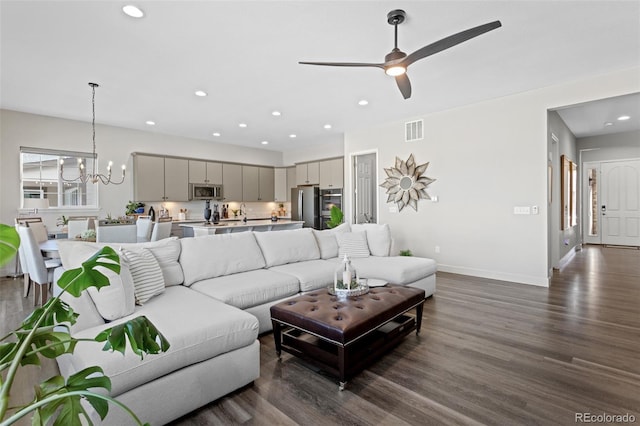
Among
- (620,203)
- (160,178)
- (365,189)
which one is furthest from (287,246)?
(620,203)

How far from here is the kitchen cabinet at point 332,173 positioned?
7.54 metres

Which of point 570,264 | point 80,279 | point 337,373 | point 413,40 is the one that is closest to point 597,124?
point 570,264

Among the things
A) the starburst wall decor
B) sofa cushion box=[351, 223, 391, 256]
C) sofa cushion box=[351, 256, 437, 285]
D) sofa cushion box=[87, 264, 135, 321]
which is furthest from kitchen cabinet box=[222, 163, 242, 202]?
sofa cushion box=[87, 264, 135, 321]

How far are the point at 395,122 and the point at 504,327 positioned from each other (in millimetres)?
4140

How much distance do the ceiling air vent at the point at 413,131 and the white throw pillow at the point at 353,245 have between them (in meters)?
2.38

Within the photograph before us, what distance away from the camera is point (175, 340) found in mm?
1762

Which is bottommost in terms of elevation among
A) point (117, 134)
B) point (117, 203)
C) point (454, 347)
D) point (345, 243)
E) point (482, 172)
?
point (454, 347)

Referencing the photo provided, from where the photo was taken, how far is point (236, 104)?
16.4ft

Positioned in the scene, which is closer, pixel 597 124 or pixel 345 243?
pixel 345 243

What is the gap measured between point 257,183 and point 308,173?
4.70 ft

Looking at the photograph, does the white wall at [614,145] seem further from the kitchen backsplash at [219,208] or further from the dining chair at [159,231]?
the dining chair at [159,231]

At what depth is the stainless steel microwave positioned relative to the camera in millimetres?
7175

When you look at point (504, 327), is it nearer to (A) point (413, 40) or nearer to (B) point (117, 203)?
(A) point (413, 40)

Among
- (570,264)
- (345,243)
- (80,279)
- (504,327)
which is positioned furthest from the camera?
(570,264)
